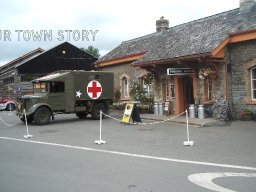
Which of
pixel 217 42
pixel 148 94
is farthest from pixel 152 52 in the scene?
pixel 217 42

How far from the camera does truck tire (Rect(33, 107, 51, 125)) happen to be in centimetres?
1667

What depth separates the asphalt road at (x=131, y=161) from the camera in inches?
237

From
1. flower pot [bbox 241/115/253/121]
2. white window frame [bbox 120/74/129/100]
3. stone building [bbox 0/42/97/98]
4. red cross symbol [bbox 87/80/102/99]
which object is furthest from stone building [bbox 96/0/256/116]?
stone building [bbox 0/42/97/98]

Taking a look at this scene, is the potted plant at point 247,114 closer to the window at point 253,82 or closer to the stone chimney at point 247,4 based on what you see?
the window at point 253,82

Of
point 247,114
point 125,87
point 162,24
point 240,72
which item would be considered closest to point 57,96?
point 125,87

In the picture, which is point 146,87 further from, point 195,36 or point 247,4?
point 247,4

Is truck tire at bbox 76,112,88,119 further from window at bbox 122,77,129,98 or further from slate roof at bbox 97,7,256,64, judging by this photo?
window at bbox 122,77,129,98

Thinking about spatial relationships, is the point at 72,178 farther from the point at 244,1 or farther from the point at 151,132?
the point at 244,1

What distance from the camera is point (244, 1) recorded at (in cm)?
1859

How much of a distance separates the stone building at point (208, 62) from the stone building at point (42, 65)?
64.7ft

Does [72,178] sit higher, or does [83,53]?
[83,53]

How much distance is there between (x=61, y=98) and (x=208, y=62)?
7.57 metres

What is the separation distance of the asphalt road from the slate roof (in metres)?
5.18

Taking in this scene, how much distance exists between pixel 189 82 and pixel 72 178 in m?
14.0
